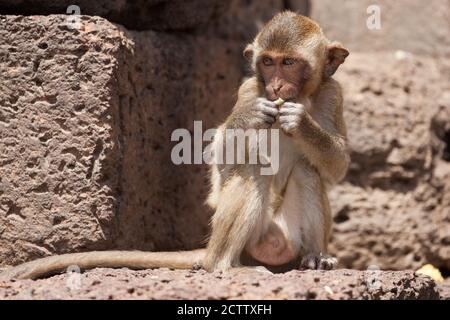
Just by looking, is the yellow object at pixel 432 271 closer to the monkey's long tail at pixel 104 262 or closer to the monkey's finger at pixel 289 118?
the monkey's long tail at pixel 104 262

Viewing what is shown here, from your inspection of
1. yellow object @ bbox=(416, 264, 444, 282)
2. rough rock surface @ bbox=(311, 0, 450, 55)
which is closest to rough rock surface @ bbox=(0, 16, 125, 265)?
yellow object @ bbox=(416, 264, 444, 282)

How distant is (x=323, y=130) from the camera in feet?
21.3

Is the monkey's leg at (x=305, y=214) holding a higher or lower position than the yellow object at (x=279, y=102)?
lower

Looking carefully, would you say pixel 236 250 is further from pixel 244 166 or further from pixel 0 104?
pixel 0 104

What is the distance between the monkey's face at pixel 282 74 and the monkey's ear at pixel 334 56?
34 cm

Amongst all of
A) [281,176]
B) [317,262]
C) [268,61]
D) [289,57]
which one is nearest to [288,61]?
[289,57]

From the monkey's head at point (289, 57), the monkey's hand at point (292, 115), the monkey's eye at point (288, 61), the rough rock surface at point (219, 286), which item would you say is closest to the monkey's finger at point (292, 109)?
the monkey's hand at point (292, 115)

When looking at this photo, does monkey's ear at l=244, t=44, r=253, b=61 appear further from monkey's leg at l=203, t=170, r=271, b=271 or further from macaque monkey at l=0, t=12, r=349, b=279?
monkey's leg at l=203, t=170, r=271, b=271

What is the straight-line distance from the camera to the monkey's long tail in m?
6.10

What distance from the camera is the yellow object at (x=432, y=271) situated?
8641mm

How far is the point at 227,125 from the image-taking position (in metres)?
6.52

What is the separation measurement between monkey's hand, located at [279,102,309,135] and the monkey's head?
5.5 inches

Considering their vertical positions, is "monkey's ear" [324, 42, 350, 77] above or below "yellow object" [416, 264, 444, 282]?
above

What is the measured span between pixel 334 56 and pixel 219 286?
223 cm
